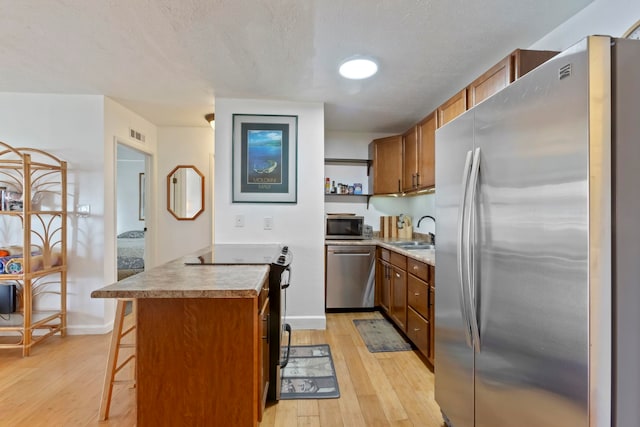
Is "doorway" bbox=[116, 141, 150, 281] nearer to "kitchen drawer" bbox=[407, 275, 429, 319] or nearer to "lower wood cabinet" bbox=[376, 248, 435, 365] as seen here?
"lower wood cabinet" bbox=[376, 248, 435, 365]

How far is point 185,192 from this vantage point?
401 cm

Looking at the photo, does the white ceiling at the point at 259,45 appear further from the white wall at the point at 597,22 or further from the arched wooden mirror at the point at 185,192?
the arched wooden mirror at the point at 185,192

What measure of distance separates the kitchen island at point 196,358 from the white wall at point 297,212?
5.61 ft

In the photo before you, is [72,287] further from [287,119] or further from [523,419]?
[523,419]

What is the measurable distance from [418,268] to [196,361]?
5.66ft

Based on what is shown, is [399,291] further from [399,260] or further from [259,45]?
[259,45]

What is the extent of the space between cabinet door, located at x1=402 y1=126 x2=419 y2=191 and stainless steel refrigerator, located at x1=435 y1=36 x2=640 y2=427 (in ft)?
6.01

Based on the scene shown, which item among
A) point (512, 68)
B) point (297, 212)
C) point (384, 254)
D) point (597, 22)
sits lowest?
point (384, 254)

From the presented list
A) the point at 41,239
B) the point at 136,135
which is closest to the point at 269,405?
the point at 41,239

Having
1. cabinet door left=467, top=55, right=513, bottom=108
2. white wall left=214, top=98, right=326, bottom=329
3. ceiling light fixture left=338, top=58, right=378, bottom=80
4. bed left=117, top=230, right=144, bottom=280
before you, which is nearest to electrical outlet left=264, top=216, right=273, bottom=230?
white wall left=214, top=98, right=326, bottom=329

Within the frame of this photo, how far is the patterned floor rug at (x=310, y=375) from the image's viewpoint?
1940 millimetres

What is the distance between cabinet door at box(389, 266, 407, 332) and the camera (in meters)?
2.68

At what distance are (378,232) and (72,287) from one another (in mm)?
3422

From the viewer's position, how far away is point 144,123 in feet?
11.8
